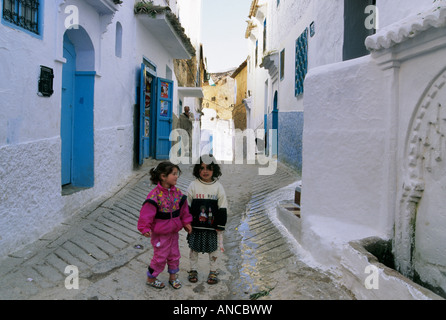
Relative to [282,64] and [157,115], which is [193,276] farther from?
[282,64]

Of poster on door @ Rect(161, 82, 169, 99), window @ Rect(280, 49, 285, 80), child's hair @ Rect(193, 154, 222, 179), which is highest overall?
window @ Rect(280, 49, 285, 80)

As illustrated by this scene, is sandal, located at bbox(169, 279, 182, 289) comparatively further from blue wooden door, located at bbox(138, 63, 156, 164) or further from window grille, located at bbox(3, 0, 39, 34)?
blue wooden door, located at bbox(138, 63, 156, 164)

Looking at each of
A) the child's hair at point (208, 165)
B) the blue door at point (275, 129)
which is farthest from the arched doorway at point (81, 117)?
the blue door at point (275, 129)

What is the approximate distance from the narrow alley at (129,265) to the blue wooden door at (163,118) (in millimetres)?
3259

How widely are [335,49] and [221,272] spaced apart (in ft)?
13.7

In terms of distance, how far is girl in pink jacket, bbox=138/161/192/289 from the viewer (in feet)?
11.4

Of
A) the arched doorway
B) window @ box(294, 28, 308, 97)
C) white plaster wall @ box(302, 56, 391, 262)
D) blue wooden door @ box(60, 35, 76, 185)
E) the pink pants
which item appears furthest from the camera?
window @ box(294, 28, 308, 97)

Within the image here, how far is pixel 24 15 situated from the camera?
4.29 metres

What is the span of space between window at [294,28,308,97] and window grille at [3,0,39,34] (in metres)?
5.88

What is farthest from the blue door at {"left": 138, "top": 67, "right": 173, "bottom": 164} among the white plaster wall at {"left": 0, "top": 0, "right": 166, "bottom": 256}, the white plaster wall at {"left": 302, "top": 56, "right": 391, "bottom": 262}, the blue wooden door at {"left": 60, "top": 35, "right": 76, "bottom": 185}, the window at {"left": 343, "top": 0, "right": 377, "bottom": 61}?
the white plaster wall at {"left": 302, "top": 56, "right": 391, "bottom": 262}

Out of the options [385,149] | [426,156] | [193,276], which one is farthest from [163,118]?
[426,156]

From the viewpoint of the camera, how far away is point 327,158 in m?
4.31

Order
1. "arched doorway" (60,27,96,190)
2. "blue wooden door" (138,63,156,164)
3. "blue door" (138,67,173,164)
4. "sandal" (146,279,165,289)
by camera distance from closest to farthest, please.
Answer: "sandal" (146,279,165,289), "arched doorway" (60,27,96,190), "blue wooden door" (138,63,156,164), "blue door" (138,67,173,164)

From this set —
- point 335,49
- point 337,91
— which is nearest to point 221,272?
point 337,91
